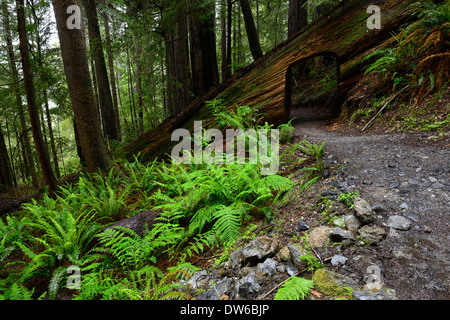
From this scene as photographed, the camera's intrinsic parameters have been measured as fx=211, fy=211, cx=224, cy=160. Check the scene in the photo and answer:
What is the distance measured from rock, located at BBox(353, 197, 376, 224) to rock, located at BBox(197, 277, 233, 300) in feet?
4.15

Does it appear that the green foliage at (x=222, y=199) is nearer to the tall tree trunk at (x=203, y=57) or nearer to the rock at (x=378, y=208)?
the rock at (x=378, y=208)

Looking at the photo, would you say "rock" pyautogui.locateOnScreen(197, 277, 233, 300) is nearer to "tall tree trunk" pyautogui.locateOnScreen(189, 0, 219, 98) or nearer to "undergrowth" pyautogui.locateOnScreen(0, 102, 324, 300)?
Result: "undergrowth" pyautogui.locateOnScreen(0, 102, 324, 300)

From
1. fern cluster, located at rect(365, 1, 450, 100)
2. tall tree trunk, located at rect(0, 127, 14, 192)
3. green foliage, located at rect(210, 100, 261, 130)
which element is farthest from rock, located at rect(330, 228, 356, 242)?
tall tree trunk, located at rect(0, 127, 14, 192)

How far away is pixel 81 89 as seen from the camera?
14.5ft

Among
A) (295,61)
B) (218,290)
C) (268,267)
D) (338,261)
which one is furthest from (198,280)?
(295,61)

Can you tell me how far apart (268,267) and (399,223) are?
115cm

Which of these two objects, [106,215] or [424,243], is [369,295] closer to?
[424,243]

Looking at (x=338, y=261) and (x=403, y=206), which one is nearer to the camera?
(x=338, y=261)

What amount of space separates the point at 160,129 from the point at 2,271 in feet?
17.4

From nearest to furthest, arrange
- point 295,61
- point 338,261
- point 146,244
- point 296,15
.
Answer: point 338,261 → point 146,244 → point 295,61 → point 296,15

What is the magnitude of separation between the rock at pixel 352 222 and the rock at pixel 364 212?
4cm

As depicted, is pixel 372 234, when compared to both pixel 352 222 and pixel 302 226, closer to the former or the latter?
pixel 352 222

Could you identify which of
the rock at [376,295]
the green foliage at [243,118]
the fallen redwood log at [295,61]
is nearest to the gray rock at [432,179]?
the rock at [376,295]
